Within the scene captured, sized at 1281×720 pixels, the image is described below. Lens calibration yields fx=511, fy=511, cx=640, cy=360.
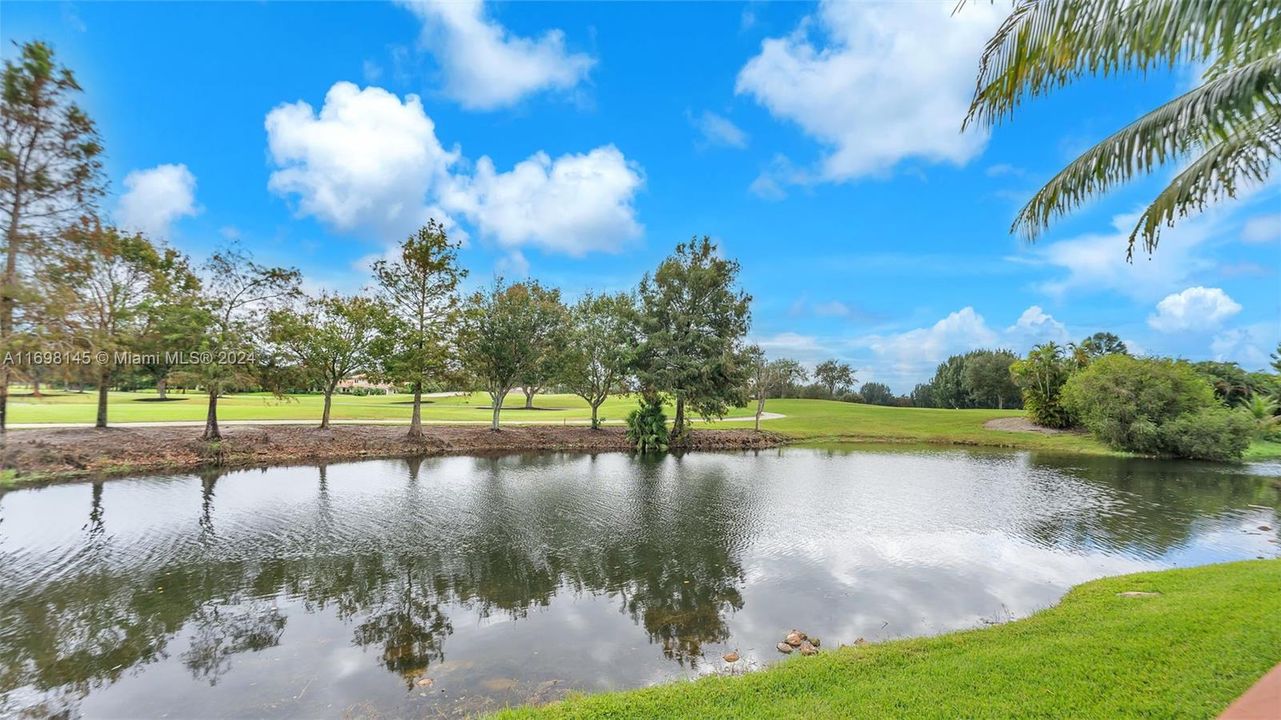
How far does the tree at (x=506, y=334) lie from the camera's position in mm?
32188

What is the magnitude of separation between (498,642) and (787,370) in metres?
47.4

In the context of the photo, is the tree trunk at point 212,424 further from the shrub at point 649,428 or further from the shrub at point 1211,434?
the shrub at point 1211,434

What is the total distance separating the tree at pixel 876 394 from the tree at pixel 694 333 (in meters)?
78.2

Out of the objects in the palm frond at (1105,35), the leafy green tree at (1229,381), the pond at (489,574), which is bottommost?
the pond at (489,574)

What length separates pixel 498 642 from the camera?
8.07m

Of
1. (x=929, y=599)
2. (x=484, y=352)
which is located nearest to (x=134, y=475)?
(x=484, y=352)

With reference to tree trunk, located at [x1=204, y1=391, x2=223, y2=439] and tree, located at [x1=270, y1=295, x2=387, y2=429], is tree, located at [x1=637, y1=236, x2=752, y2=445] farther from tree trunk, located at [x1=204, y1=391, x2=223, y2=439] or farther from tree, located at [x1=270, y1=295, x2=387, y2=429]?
tree trunk, located at [x1=204, y1=391, x2=223, y2=439]

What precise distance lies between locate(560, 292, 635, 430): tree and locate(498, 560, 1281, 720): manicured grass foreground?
27140mm

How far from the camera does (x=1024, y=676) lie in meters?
5.66

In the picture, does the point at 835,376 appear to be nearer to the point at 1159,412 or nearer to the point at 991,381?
the point at 991,381

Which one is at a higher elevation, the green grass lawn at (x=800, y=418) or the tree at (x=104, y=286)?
the tree at (x=104, y=286)

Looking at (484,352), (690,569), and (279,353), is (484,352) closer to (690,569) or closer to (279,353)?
(279,353)

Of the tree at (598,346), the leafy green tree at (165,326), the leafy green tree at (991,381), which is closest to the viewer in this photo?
the leafy green tree at (165,326)

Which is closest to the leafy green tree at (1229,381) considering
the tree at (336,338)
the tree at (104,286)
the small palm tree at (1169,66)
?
the small palm tree at (1169,66)
